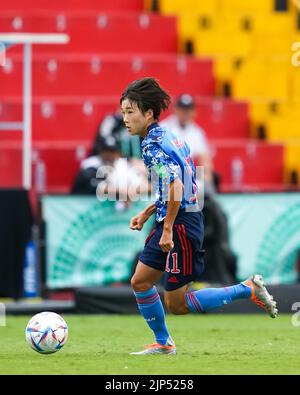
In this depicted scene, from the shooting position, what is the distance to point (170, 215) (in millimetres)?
7117

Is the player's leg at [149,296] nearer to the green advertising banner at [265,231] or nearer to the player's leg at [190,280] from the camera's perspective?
the player's leg at [190,280]

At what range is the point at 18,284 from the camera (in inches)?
466

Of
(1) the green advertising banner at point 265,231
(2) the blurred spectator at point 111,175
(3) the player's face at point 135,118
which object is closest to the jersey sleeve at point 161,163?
(3) the player's face at point 135,118

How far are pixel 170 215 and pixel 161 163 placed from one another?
0.35 metres

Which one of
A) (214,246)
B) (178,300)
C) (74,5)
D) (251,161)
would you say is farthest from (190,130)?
(178,300)

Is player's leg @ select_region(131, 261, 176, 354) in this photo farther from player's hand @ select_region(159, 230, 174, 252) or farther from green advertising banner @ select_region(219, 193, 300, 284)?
green advertising banner @ select_region(219, 193, 300, 284)

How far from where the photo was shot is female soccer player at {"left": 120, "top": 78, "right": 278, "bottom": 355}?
7293 millimetres

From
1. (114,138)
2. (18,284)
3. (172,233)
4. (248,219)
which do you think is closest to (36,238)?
(18,284)

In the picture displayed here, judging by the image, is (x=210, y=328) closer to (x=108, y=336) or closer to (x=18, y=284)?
(x=108, y=336)

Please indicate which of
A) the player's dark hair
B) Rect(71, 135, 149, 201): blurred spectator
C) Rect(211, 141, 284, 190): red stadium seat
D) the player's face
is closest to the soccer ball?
the player's face

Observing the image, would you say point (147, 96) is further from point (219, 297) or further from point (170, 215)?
point (219, 297)

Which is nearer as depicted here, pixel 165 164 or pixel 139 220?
pixel 165 164

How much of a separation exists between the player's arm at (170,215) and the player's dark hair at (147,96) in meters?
0.60
